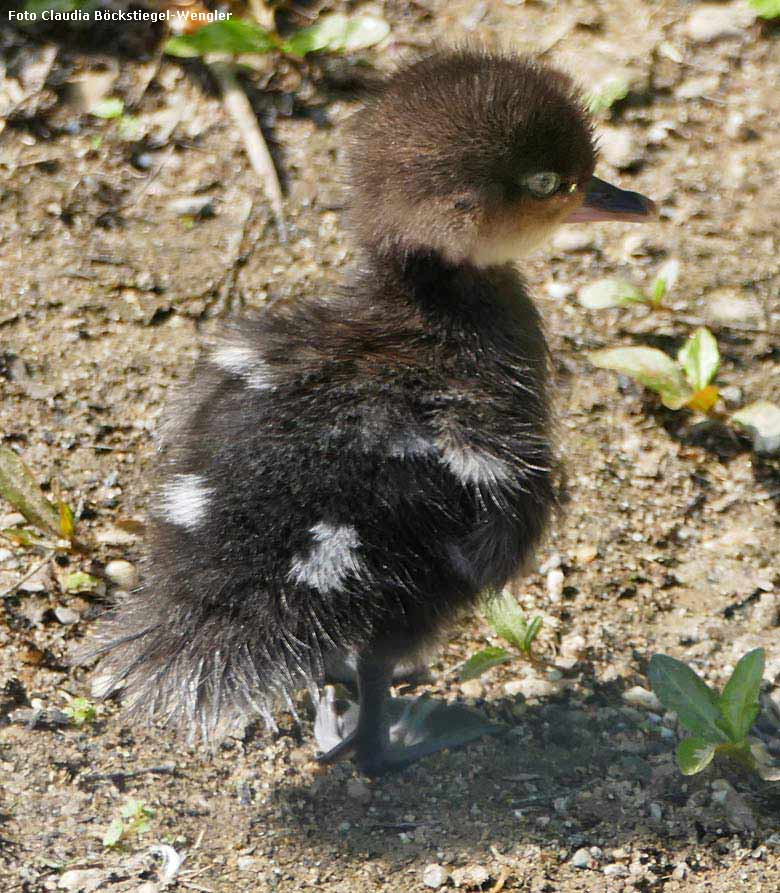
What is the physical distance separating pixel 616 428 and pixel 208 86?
1.71m

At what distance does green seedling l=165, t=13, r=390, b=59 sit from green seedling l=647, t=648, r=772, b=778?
2293 millimetres

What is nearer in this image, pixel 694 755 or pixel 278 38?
pixel 694 755

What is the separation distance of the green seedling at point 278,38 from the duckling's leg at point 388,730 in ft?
6.87

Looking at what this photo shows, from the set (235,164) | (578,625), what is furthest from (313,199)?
(578,625)

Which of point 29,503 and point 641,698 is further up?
point 29,503

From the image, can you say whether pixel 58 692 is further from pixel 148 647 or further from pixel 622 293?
pixel 622 293

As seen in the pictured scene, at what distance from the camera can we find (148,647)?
2.16 metres

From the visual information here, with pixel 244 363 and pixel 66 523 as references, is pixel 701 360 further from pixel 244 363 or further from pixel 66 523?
pixel 66 523

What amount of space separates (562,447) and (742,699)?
784 mm

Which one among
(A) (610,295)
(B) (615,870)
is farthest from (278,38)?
A: (B) (615,870)

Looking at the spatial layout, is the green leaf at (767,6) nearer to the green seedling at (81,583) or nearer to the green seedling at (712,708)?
the green seedling at (712,708)

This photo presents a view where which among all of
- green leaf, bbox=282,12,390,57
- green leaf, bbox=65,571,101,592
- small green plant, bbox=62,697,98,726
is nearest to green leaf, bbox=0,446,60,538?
green leaf, bbox=65,571,101,592

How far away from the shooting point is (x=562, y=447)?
2.89 m

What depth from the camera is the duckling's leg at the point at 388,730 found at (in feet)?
8.25
